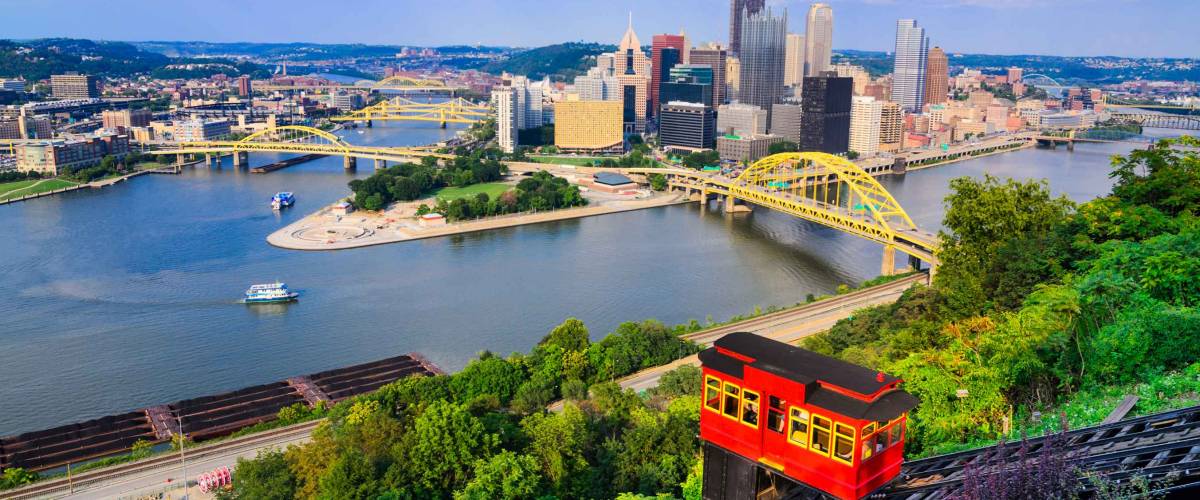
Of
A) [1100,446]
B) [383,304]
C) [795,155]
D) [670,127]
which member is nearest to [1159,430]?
[1100,446]

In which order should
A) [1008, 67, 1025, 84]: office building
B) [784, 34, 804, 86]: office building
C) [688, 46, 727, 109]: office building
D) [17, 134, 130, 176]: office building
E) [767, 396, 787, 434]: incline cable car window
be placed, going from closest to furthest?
[767, 396, 787, 434]: incline cable car window → [17, 134, 130, 176]: office building → [688, 46, 727, 109]: office building → [784, 34, 804, 86]: office building → [1008, 67, 1025, 84]: office building

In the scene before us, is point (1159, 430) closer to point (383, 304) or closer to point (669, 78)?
point (383, 304)

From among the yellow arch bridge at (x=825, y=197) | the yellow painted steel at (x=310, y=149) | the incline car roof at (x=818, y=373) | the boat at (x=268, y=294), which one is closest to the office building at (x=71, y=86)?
the yellow painted steel at (x=310, y=149)

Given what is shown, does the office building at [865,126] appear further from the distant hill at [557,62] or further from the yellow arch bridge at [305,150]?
the distant hill at [557,62]

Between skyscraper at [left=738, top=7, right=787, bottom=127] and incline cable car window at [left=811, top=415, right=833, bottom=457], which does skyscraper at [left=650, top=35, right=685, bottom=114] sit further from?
incline cable car window at [left=811, top=415, right=833, bottom=457]

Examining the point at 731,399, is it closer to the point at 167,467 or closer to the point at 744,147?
the point at 167,467

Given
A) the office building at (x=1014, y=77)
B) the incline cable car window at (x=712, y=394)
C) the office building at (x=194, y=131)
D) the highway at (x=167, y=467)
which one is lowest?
the highway at (x=167, y=467)

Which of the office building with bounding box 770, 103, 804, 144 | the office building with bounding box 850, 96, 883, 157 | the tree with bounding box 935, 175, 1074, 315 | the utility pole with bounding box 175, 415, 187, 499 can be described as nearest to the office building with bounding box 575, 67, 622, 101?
the office building with bounding box 770, 103, 804, 144
